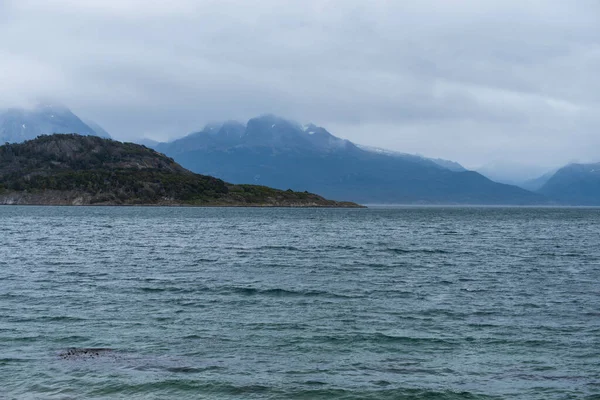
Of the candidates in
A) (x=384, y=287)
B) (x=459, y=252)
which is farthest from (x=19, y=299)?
(x=459, y=252)

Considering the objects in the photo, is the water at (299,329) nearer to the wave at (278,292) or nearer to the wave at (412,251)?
the wave at (278,292)

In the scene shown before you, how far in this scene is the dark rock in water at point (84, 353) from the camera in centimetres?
3002

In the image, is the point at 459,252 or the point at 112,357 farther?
the point at 459,252

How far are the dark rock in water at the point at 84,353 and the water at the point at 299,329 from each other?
0.69ft

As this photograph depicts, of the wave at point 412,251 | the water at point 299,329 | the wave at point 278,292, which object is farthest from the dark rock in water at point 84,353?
the wave at point 412,251

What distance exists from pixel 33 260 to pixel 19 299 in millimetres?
28415

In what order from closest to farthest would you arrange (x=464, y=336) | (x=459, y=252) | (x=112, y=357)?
1. (x=112, y=357)
2. (x=464, y=336)
3. (x=459, y=252)

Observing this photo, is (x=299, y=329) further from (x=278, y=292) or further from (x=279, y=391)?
(x=278, y=292)

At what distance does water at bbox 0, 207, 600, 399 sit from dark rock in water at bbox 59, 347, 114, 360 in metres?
0.21

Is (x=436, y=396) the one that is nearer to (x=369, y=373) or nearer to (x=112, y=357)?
(x=369, y=373)

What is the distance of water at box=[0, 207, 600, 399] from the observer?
85.8 ft

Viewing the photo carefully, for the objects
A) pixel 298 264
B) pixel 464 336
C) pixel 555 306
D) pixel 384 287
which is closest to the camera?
pixel 464 336

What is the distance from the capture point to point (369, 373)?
27.7 m

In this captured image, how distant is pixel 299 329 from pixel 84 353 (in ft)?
40.1
